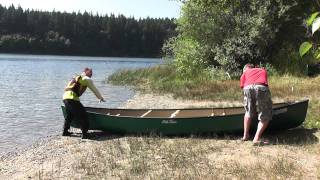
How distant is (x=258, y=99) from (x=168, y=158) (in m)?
2.68

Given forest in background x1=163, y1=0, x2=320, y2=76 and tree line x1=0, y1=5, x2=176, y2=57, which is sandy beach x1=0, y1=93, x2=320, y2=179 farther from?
tree line x1=0, y1=5, x2=176, y2=57

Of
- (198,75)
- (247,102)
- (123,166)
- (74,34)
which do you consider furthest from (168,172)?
(74,34)

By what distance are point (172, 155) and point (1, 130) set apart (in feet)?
28.0

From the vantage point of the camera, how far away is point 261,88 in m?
11.4

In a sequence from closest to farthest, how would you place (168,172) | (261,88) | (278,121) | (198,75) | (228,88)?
(168,172) < (261,88) < (278,121) < (228,88) < (198,75)

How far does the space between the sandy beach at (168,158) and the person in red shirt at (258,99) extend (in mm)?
495

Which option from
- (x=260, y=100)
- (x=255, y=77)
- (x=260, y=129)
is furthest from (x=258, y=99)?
(x=260, y=129)

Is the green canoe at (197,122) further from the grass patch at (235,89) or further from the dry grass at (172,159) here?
the grass patch at (235,89)

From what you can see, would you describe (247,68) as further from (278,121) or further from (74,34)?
(74,34)

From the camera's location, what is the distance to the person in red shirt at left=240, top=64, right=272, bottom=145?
1145 cm

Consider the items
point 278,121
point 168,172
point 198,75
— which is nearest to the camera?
point 168,172

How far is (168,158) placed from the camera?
10.5 metres

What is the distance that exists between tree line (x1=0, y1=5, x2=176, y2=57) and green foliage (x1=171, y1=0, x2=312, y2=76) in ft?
362

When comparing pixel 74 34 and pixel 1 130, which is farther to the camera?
pixel 74 34
